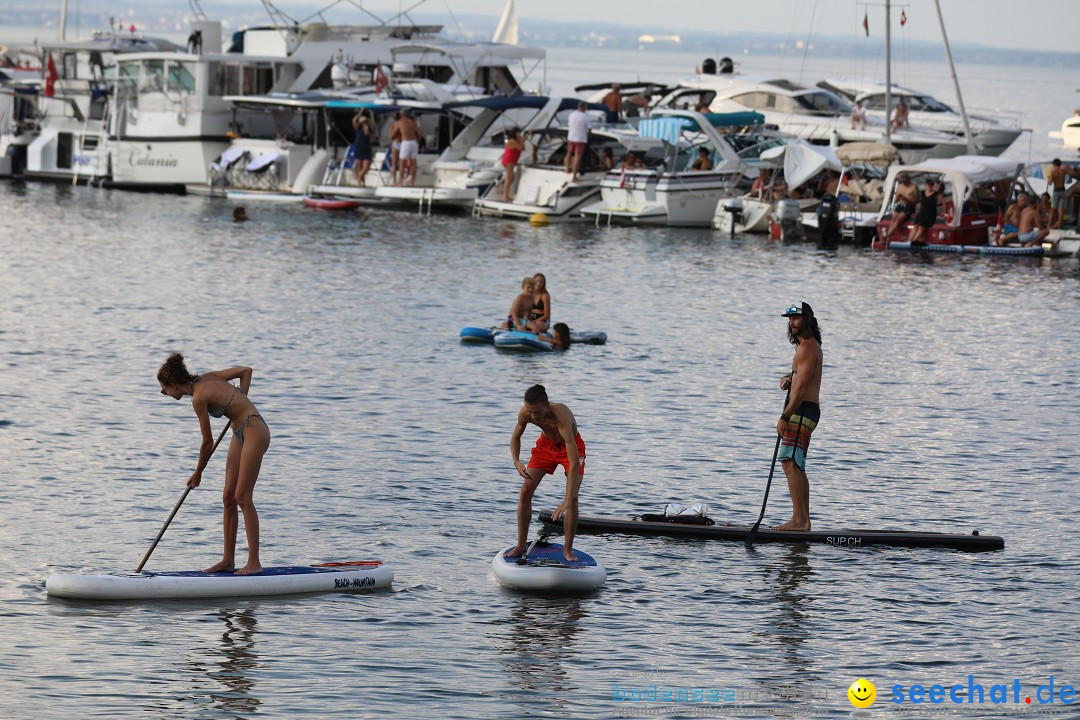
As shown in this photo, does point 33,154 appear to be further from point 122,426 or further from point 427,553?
point 427,553

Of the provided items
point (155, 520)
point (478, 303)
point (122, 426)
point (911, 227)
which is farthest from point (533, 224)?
point (155, 520)

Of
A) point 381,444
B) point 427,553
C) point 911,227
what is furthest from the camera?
point 911,227

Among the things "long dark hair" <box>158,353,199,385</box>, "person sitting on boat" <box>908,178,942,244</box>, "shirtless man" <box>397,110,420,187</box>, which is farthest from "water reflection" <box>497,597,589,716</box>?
"shirtless man" <box>397,110,420,187</box>

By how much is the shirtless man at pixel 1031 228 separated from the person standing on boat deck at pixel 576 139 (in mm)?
10783

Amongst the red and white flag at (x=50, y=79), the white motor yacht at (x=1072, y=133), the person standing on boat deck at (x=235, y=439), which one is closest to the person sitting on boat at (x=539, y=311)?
the person standing on boat deck at (x=235, y=439)

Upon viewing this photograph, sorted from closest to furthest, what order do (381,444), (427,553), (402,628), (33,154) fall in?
(402,628), (427,553), (381,444), (33,154)

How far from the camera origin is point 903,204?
35.8 m

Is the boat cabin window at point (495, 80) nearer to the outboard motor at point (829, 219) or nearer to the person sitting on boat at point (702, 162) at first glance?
the person sitting on boat at point (702, 162)

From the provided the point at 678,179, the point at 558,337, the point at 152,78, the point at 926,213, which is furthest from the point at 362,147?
the point at 558,337

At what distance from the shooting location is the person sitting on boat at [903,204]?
3556cm

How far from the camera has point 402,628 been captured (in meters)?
11.1

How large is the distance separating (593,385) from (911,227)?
56.7ft

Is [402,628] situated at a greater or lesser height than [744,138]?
lesser

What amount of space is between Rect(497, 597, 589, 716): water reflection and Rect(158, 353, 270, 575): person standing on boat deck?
202 cm
